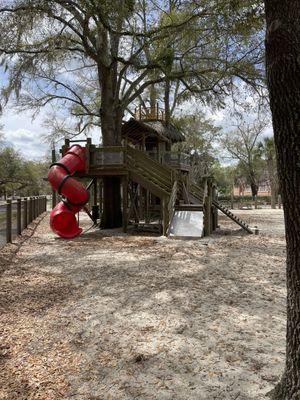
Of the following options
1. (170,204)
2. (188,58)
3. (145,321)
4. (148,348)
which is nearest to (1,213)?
(170,204)

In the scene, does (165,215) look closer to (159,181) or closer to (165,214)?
(165,214)

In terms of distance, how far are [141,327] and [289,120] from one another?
312 centimetres

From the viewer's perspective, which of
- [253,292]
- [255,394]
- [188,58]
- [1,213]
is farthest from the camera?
[188,58]

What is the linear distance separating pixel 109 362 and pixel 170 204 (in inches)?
378

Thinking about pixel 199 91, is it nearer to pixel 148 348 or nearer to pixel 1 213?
pixel 1 213

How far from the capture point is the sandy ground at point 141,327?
3363mm

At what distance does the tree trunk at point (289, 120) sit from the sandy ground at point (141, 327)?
3.42 ft

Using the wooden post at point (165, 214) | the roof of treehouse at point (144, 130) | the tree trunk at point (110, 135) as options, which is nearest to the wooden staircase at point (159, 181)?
the wooden post at point (165, 214)

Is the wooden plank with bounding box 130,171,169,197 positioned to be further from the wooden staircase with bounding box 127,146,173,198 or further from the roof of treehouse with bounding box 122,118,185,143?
the roof of treehouse with bounding box 122,118,185,143

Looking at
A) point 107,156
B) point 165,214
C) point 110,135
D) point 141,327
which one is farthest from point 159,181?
point 141,327

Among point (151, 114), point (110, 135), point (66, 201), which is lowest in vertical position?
point (66, 201)

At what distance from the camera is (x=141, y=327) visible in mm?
4648

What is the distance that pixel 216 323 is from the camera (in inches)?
187

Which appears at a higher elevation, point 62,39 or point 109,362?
point 62,39
